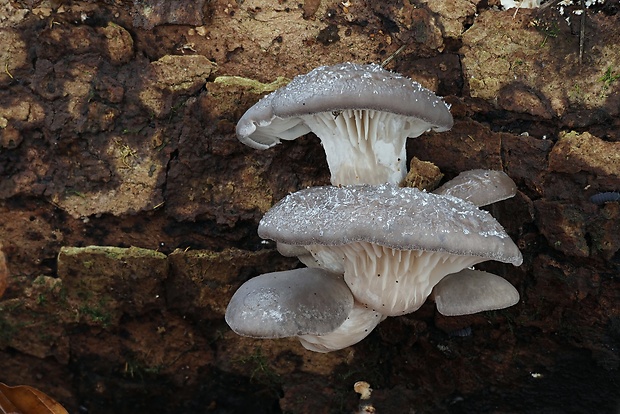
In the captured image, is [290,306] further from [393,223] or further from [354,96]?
[354,96]

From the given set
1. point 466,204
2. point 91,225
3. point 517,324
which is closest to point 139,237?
point 91,225

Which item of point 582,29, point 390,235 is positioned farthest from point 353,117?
point 582,29

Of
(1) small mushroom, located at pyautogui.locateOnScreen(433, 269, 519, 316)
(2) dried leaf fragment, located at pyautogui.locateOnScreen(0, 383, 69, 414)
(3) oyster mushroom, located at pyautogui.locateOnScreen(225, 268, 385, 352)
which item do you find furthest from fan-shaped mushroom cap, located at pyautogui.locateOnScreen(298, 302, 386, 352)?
(2) dried leaf fragment, located at pyautogui.locateOnScreen(0, 383, 69, 414)

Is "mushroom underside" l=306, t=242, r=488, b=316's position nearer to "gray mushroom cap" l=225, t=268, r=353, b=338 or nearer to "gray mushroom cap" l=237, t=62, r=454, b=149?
"gray mushroom cap" l=225, t=268, r=353, b=338

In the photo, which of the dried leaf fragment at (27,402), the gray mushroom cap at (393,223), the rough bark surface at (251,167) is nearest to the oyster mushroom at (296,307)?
the gray mushroom cap at (393,223)

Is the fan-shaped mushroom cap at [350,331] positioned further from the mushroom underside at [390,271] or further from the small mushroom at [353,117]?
the small mushroom at [353,117]

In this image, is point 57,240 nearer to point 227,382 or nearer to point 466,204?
point 227,382
